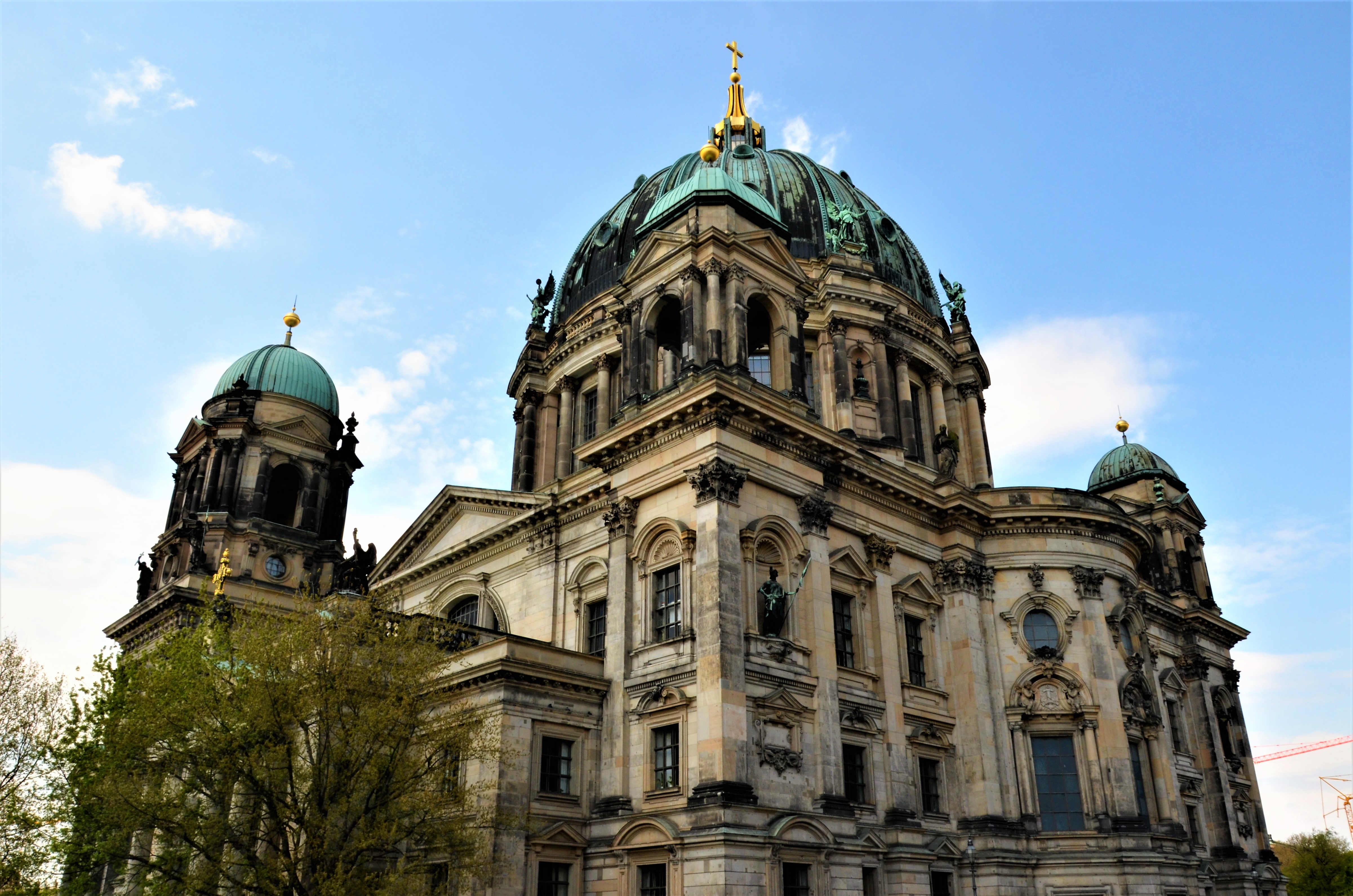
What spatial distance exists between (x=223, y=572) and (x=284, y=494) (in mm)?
10521

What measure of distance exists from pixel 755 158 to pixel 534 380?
14508 mm

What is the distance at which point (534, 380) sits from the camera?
46.6m

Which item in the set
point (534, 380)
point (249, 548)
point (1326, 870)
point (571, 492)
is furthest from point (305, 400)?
point (1326, 870)

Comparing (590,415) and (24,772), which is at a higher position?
(590,415)

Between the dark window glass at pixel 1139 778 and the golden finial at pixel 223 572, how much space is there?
30553 mm

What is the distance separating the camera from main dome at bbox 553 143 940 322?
44625 millimetres

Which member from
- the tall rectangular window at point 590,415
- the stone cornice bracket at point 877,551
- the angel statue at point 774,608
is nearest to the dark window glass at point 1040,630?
the stone cornice bracket at point 877,551

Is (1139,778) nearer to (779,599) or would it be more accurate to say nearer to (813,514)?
(813,514)

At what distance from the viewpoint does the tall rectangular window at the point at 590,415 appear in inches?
1698

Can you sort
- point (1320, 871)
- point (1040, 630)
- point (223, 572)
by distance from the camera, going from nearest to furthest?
point (1040, 630) < point (223, 572) < point (1320, 871)

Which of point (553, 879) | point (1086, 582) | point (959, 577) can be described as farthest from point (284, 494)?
point (1086, 582)

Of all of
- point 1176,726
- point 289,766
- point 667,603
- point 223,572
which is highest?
point 223,572

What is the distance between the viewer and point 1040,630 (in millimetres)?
34875

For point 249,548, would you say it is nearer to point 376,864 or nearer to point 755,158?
point 376,864
